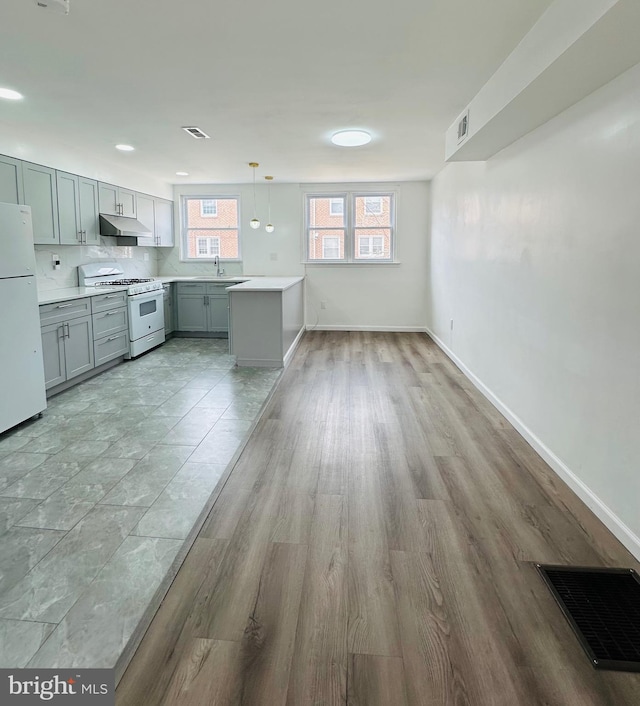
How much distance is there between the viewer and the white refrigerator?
3266mm

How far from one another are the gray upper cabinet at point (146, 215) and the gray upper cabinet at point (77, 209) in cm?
106

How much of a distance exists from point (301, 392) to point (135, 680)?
10.3ft

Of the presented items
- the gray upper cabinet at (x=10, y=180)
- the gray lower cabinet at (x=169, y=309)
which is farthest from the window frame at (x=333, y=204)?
the gray upper cabinet at (x=10, y=180)

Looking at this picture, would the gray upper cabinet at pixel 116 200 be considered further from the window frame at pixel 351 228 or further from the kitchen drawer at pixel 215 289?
the window frame at pixel 351 228

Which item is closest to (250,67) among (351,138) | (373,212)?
(351,138)

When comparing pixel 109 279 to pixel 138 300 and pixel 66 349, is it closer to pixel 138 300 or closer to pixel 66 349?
pixel 138 300

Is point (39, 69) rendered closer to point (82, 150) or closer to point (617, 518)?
point (82, 150)

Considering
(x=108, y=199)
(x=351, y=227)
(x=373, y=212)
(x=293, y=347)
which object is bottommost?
(x=293, y=347)

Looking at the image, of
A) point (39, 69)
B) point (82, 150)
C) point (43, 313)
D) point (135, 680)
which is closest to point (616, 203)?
point (135, 680)

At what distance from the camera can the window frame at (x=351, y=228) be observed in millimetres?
7699

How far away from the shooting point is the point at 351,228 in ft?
25.6

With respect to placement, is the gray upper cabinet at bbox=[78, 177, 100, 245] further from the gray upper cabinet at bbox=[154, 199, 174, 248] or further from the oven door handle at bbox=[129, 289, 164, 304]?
the gray upper cabinet at bbox=[154, 199, 174, 248]

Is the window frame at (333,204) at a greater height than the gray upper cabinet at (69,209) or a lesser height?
greater

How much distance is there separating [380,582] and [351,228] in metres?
6.60
